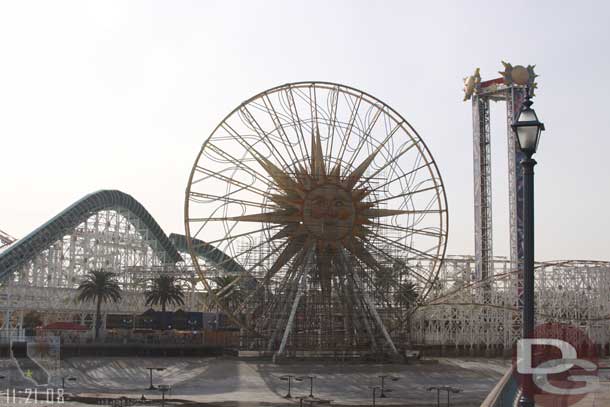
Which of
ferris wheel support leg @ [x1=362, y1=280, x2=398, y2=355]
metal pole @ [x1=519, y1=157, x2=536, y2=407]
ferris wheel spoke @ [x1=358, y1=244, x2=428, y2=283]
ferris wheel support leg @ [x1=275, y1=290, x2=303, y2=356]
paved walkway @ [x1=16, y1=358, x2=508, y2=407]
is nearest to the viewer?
metal pole @ [x1=519, y1=157, x2=536, y2=407]

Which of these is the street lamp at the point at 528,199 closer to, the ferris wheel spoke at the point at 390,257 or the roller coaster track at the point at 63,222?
the ferris wheel spoke at the point at 390,257

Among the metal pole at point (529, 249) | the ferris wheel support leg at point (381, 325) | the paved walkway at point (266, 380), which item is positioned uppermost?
the metal pole at point (529, 249)

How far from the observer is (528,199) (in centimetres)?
962

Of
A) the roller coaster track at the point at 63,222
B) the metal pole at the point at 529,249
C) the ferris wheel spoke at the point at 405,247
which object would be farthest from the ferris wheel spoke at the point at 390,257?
the metal pole at the point at 529,249

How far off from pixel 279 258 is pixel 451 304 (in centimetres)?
1687

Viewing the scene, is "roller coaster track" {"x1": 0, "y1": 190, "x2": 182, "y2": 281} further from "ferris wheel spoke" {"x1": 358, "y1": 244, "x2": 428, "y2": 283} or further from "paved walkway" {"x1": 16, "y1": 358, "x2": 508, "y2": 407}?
"ferris wheel spoke" {"x1": 358, "y1": 244, "x2": 428, "y2": 283}

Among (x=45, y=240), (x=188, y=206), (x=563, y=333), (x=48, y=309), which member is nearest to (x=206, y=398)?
(x=188, y=206)

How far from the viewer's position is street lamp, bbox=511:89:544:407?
910 cm

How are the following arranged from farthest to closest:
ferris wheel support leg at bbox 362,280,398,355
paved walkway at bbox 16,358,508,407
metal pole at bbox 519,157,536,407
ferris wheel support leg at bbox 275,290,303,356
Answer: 1. ferris wheel support leg at bbox 362,280,398,355
2. ferris wheel support leg at bbox 275,290,303,356
3. paved walkway at bbox 16,358,508,407
4. metal pole at bbox 519,157,536,407

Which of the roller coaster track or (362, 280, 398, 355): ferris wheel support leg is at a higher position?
the roller coaster track

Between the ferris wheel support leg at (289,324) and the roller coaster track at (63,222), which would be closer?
the ferris wheel support leg at (289,324)

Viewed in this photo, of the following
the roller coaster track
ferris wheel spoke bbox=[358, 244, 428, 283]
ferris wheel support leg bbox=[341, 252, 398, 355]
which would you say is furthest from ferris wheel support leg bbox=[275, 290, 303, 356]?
the roller coaster track

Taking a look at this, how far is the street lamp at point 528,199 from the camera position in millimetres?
9102

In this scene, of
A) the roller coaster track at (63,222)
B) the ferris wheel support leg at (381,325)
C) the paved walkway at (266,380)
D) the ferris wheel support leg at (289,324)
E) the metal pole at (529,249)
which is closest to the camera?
the metal pole at (529,249)
